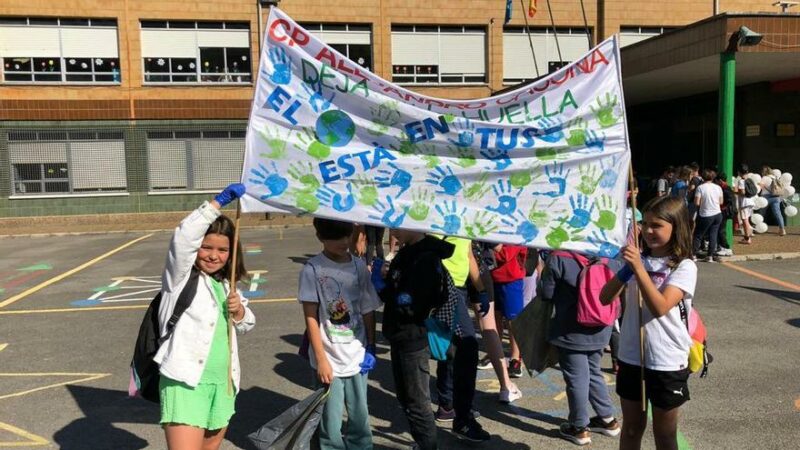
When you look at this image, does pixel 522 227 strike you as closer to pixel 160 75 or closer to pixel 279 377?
pixel 279 377

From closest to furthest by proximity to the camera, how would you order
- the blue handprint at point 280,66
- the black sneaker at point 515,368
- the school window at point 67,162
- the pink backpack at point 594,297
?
the blue handprint at point 280,66 → the pink backpack at point 594,297 → the black sneaker at point 515,368 → the school window at point 67,162

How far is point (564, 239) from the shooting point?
331 cm

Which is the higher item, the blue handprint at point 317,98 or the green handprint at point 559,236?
the blue handprint at point 317,98

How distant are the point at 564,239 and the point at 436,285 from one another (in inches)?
31.2

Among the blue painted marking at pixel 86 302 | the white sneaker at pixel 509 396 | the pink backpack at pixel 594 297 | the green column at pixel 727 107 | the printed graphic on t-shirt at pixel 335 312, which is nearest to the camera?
the printed graphic on t-shirt at pixel 335 312

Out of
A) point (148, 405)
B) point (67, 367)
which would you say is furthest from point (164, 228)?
point (148, 405)

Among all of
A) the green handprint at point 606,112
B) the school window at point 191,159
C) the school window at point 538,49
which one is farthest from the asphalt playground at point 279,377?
the school window at point 538,49

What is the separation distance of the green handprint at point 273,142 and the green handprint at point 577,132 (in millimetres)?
1520

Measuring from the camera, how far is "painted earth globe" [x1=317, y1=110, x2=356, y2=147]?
3404mm

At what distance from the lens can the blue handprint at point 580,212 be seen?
334 centimetres

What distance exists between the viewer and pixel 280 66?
334 centimetres

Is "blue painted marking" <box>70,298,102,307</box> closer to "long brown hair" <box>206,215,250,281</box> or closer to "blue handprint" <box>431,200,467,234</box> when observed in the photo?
"long brown hair" <box>206,215,250,281</box>

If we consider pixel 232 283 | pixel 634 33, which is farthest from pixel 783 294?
pixel 634 33

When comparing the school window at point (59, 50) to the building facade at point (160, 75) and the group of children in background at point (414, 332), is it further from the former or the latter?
the group of children in background at point (414, 332)
